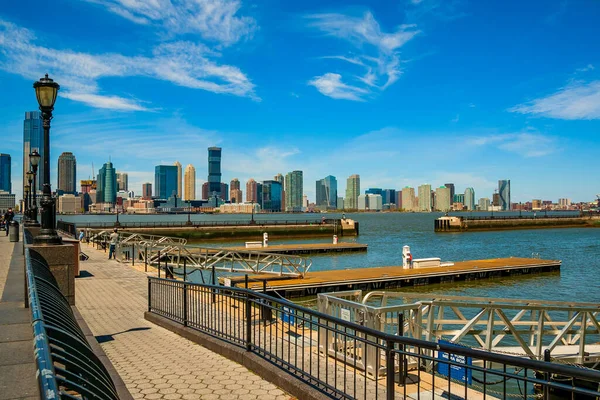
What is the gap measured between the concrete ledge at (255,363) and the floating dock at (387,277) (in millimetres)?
9123

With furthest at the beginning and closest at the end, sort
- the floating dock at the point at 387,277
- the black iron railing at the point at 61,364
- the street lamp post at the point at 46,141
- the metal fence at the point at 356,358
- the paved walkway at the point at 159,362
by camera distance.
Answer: the floating dock at the point at 387,277 → the street lamp post at the point at 46,141 → the paved walkway at the point at 159,362 → the metal fence at the point at 356,358 → the black iron railing at the point at 61,364

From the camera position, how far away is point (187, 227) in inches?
3093

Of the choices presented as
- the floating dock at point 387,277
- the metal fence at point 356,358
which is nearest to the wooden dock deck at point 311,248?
the floating dock at point 387,277

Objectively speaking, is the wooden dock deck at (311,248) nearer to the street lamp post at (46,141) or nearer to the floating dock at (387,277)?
the floating dock at (387,277)

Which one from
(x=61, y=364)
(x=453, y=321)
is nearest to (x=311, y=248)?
(x=453, y=321)

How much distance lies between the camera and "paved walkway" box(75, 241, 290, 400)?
7.34 m

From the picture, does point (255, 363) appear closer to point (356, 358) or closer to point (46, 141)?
point (356, 358)

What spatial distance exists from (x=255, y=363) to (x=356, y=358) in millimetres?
1793

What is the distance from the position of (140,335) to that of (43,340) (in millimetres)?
9225

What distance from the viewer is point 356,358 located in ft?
28.5

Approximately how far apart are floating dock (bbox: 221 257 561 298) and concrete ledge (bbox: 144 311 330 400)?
29.9 ft

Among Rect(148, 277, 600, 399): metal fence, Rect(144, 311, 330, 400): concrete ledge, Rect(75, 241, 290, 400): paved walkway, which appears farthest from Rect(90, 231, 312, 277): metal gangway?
Rect(148, 277, 600, 399): metal fence

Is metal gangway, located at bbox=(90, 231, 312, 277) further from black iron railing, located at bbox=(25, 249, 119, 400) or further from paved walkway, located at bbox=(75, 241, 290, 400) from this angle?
black iron railing, located at bbox=(25, 249, 119, 400)

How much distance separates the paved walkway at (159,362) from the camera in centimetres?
734
